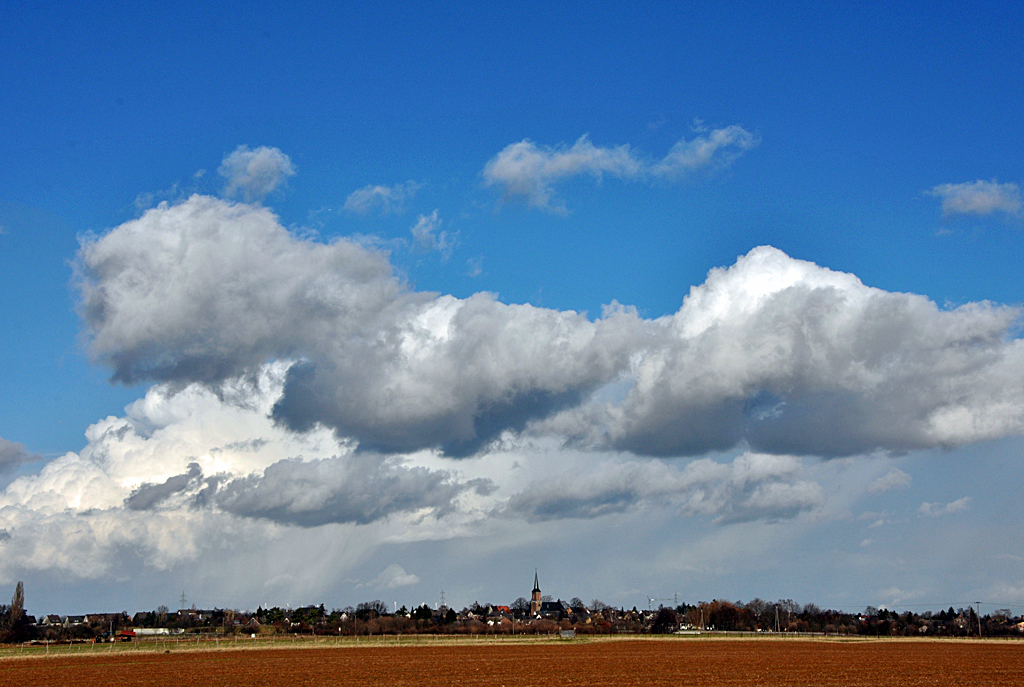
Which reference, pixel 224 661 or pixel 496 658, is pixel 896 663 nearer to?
pixel 496 658

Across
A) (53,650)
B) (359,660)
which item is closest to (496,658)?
(359,660)

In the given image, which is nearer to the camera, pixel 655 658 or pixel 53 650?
pixel 655 658

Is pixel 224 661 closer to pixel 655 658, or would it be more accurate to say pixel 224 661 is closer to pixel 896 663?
pixel 655 658

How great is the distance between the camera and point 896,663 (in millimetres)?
72375

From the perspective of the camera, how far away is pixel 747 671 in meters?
61.2

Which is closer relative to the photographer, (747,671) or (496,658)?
(747,671)

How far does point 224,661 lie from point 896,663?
57.3 m

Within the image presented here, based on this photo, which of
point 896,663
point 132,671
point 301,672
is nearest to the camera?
point 301,672

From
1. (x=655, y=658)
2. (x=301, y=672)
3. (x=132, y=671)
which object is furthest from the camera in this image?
(x=655, y=658)

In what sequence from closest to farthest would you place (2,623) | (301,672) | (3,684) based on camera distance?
(3,684)
(301,672)
(2,623)

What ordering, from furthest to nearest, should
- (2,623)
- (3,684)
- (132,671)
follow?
(2,623) → (132,671) → (3,684)

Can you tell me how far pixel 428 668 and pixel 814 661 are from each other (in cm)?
3454

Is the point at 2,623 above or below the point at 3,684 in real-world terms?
below

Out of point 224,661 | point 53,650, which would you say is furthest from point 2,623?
point 224,661
